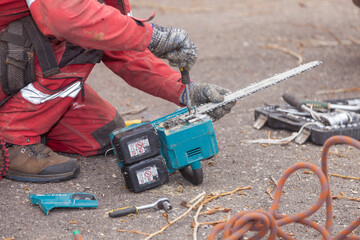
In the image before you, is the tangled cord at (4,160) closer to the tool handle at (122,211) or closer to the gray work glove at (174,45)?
the tool handle at (122,211)

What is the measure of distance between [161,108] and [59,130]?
1229 mm

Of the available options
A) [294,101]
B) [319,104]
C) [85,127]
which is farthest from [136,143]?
[319,104]

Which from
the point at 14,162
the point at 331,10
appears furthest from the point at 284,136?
the point at 331,10

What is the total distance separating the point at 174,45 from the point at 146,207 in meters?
0.92

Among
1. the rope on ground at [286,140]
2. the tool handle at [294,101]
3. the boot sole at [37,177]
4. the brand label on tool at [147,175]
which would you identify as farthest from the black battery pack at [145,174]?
the tool handle at [294,101]

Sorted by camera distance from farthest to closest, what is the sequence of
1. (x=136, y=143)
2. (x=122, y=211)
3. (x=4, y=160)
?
(x=4, y=160) < (x=136, y=143) < (x=122, y=211)

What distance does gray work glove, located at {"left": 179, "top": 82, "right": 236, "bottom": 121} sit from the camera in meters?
2.92

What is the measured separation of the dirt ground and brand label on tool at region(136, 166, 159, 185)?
0.09 metres

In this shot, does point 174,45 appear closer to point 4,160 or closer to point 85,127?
point 85,127

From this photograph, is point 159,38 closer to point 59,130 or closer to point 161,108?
point 59,130

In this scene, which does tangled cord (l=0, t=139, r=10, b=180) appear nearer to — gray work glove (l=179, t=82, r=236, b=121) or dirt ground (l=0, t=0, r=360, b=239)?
dirt ground (l=0, t=0, r=360, b=239)

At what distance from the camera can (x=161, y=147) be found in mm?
2748

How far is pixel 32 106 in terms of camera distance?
2910 millimetres

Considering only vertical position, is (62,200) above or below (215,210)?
above
